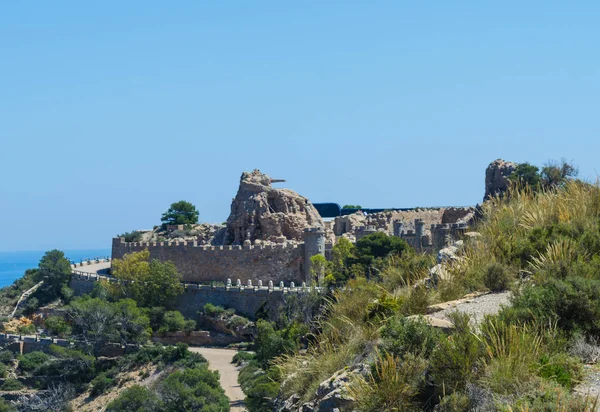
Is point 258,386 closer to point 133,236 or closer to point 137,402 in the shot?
point 137,402

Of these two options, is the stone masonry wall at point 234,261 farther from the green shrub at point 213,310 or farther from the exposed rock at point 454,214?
the exposed rock at point 454,214

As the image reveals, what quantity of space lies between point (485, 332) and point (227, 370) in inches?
934

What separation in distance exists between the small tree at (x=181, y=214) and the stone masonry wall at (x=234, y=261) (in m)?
17.0

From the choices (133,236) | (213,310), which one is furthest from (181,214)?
(213,310)

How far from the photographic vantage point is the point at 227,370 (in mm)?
33312

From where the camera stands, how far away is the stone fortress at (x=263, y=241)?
42.8 meters

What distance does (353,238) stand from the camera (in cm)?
4512

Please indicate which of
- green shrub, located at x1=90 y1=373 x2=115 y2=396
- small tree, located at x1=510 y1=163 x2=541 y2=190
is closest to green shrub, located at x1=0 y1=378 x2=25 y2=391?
green shrub, located at x1=90 y1=373 x2=115 y2=396

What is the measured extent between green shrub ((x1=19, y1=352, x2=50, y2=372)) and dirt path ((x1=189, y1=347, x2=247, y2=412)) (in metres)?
5.75

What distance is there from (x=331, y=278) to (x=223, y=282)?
9.76 m

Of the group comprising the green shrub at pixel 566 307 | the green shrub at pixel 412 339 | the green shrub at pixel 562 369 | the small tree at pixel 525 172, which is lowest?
the green shrub at pixel 562 369

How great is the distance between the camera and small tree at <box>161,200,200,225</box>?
208 ft

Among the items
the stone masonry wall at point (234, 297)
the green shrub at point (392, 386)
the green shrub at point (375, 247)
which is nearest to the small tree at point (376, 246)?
the green shrub at point (375, 247)

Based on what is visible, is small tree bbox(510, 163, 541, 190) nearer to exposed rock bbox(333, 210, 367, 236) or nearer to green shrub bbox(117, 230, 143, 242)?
exposed rock bbox(333, 210, 367, 236)
